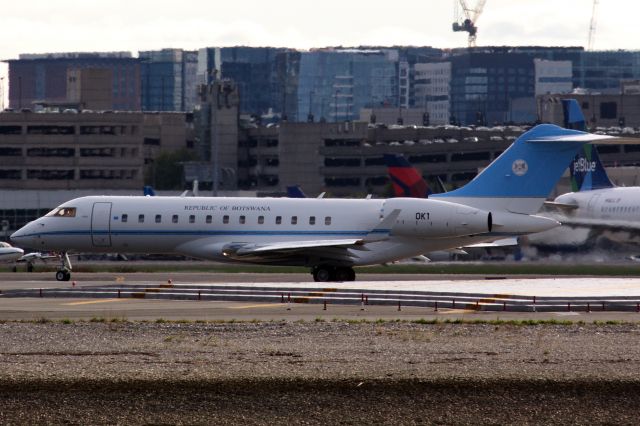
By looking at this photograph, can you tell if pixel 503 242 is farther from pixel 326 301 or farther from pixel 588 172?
pixel 588 172

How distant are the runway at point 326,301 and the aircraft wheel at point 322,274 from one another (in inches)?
225

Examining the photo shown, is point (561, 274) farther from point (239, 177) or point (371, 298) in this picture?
point (239, 177)

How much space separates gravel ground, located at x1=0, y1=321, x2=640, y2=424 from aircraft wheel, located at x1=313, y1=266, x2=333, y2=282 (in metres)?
24.9

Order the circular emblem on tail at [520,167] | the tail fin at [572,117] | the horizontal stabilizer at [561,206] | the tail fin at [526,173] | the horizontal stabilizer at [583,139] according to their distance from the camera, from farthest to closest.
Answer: the tail fin at [572,117] < the horizontal stabilizer at [561,206] < the circular emblem on tail at [520,167] < the tail fin at [526,173] < the horizontal stabilizer at [583,139]

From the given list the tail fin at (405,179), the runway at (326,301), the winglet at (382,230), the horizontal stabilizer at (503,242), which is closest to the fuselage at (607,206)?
the horizontal stabilizer at (503,242)

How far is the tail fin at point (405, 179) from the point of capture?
99438 millimetres

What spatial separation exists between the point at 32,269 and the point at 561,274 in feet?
87.2

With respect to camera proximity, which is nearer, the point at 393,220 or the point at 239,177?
the point at 393,220

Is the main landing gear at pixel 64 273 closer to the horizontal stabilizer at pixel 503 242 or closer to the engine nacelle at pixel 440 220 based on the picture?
the engine nacelle at pixel 440 220

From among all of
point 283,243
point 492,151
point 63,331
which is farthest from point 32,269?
point 492,151

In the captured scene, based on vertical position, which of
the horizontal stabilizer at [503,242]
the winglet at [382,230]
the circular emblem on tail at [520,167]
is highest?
the circular emblem on tail at [520,167]

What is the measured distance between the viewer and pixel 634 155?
588 feet

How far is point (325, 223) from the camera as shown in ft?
211

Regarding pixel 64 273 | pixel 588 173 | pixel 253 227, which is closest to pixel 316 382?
pixel 253 227
